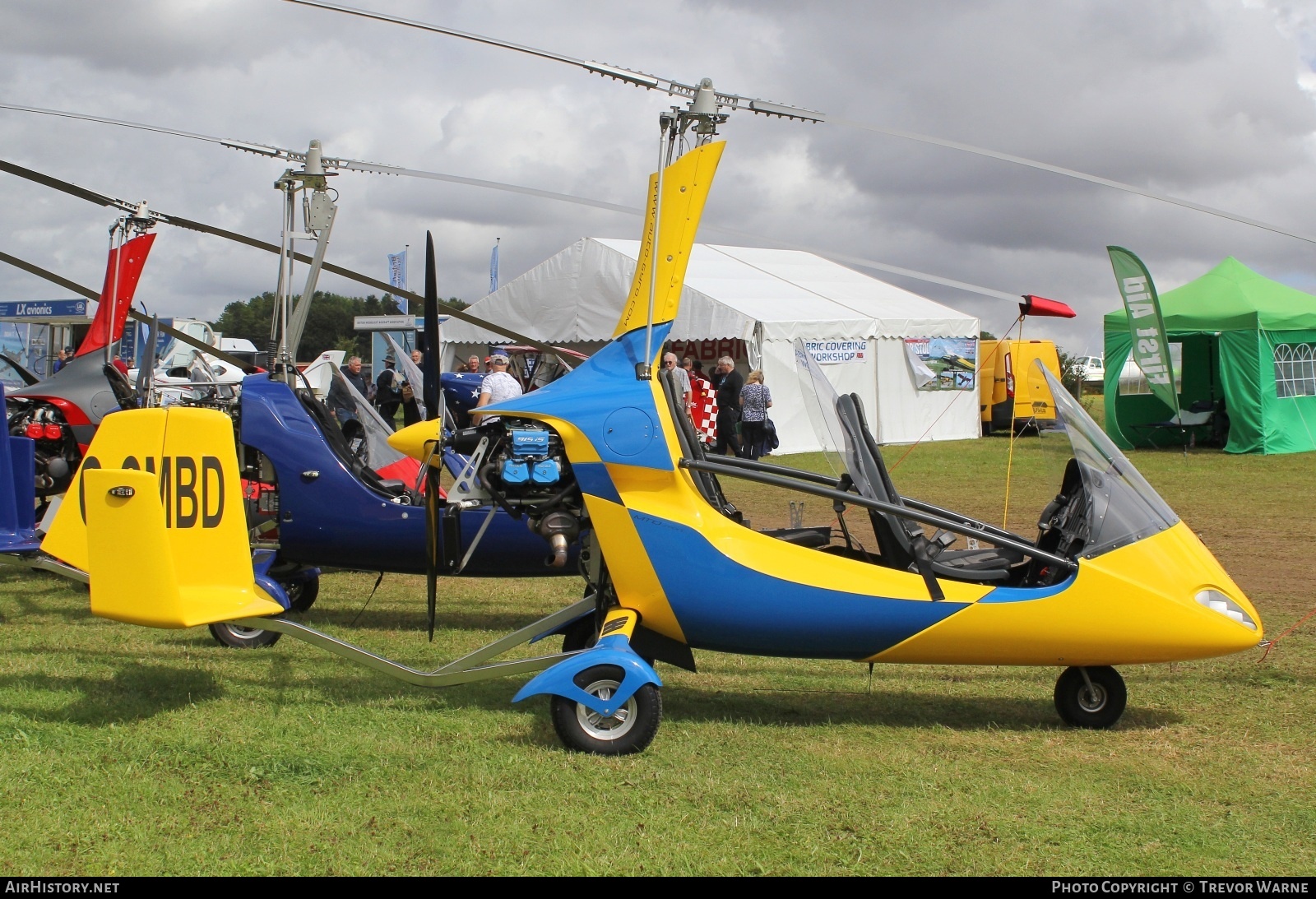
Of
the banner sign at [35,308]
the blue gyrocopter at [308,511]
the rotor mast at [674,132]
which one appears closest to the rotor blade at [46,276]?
the blue gyrocopter at [308,511]

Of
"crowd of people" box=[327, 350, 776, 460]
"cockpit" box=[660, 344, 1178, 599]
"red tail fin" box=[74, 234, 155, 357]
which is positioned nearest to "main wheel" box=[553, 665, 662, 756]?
"cockpit" box=[660, 344, 1178, 599]

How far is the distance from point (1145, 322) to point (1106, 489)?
1451cm

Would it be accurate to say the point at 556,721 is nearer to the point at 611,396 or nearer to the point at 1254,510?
the point at 611,396

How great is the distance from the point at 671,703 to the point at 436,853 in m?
1.94

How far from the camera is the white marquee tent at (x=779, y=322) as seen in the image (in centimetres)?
1969

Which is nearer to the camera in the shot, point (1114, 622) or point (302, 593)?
point (1114, 622)

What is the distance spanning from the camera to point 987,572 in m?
4.73

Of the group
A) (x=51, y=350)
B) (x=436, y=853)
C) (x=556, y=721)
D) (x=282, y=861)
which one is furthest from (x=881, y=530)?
(x=51, y=350)

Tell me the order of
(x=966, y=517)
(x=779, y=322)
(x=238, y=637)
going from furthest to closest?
(x=779, y=322)
(x=238, y=637)
(x=966, y=517)

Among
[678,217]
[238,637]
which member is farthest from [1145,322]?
[238,637]

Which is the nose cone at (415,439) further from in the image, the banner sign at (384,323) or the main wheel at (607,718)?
the banner sign at (384,323)

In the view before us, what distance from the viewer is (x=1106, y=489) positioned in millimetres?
4777

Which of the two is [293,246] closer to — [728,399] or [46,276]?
[46,276]

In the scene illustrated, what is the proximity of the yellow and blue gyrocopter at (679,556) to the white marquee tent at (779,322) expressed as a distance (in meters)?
14.0
